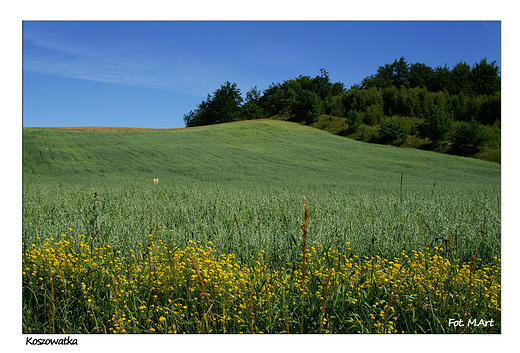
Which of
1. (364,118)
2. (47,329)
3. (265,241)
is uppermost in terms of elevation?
(364,118)

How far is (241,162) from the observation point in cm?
1734

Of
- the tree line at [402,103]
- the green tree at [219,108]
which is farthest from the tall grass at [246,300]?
the green tree at [219,108]

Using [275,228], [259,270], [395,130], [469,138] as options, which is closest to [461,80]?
[395,130]

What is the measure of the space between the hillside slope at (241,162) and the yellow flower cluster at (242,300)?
7.72 metres

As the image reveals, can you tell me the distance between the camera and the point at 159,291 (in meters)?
2.12

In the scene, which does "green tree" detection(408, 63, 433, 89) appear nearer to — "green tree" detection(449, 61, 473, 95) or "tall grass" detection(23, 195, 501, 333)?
"green tree" detection(449, 61, 473, 95)

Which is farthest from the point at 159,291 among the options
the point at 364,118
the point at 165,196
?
the point at 364,118

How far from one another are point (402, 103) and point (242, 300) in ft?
116

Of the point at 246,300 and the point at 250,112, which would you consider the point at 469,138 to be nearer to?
the point at 246,300

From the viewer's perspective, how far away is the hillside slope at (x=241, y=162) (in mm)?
11758

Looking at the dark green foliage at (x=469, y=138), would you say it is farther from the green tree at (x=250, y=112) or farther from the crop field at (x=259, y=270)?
the green tree at (x=250, y=112)

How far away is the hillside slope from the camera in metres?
11.8
